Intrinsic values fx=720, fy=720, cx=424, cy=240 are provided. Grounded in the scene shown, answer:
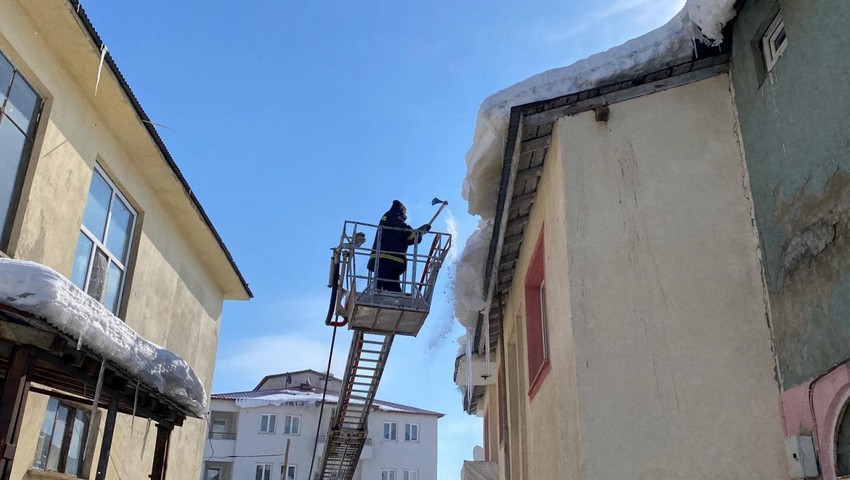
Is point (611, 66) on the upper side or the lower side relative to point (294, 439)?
upper

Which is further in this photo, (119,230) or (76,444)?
(119,230)

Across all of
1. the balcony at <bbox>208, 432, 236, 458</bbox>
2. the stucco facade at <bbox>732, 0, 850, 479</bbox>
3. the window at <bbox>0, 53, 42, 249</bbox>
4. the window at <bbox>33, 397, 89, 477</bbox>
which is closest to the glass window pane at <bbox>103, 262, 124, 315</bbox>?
the window at <bbox>33, 397, 89, 477</bbox>

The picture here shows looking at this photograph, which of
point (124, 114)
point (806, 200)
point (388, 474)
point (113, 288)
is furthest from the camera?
point (388, 474)

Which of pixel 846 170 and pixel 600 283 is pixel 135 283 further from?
pixel 846 170

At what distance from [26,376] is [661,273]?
4750 millimetres

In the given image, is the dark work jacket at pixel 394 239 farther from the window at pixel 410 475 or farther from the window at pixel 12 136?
the window at pixel 410 475

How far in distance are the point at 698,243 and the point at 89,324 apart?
477cm

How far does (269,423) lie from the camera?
3919cm

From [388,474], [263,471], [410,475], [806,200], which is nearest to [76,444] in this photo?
[806,200]

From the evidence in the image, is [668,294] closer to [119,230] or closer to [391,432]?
[119,230]

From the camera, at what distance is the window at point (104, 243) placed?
807cm

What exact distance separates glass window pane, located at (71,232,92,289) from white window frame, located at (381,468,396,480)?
33.8 metres

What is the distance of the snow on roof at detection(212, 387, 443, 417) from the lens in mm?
38812

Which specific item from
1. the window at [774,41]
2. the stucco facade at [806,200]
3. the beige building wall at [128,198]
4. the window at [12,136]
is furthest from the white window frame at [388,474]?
the window at [774,41]
